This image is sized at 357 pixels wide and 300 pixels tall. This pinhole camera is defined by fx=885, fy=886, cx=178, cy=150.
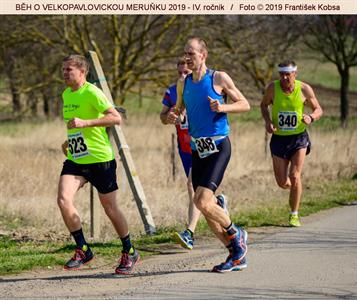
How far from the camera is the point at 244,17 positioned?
85.1 feet

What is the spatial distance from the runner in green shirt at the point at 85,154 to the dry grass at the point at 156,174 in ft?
10.6

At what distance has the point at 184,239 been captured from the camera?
8992mm

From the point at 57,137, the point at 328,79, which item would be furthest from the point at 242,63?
the point at 328,79

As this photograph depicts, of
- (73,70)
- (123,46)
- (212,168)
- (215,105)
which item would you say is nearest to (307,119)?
(212,168)

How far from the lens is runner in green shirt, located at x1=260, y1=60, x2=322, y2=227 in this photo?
10.9m

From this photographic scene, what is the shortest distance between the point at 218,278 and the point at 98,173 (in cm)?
149

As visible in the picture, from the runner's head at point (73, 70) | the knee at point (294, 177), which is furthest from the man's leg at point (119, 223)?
the knee at point (294, 177)

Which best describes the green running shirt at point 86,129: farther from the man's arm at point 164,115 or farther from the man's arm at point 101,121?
the man's arm at point 164,115

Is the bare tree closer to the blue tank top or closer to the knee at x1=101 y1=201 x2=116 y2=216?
the blue tank top

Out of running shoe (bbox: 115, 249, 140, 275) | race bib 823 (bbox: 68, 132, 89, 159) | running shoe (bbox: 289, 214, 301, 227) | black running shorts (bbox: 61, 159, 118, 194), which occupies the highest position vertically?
race bib 823 (bbox: 68, 132, 89, 159)

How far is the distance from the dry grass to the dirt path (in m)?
2.94

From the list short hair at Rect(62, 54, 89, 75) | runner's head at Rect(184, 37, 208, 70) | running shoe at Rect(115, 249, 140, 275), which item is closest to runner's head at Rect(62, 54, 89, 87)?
short hair at Rect(62, 54, 89, 75)

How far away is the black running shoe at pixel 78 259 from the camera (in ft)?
26.4

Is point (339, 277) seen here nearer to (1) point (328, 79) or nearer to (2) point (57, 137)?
(2) point (57, 137)
